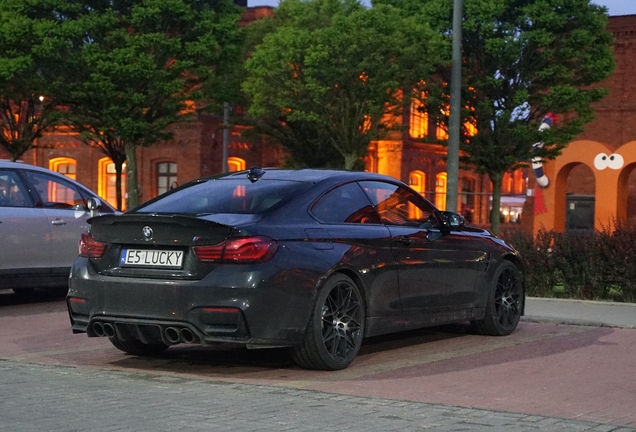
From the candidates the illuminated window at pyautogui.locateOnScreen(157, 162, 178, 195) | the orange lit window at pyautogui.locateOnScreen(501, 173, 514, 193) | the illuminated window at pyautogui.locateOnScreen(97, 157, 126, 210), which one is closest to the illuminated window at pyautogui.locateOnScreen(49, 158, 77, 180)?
the illuminated window at pyautogui.locateOnScreen(97, 157, 126, 210)

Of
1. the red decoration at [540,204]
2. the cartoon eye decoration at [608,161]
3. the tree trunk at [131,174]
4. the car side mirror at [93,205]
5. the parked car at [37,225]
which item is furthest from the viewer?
the red decoration at [540,204]

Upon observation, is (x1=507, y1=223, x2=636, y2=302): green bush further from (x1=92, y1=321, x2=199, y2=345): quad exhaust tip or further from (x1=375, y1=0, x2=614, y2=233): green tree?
(x1=375, y1=0, x2=614, y2=233): green tree

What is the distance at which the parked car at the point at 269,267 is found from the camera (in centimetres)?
773

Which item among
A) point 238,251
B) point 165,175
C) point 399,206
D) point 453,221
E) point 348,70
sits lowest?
point 238,251

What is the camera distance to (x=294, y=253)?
313 inches

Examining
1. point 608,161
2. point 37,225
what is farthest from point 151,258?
point 608,161

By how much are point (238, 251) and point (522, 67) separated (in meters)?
27.1

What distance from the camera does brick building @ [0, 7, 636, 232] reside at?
5012 centimetres

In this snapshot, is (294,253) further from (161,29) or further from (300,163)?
(300,163)

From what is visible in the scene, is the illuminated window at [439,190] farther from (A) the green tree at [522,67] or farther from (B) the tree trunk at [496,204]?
(A) the green tree at [522,67]

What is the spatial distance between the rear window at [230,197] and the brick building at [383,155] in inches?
1455

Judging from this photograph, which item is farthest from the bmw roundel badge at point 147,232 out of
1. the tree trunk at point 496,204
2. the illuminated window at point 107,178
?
the illuminated window at point 107,178

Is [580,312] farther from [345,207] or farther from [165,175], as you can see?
[165,175]

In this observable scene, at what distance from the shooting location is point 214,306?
7684mm
